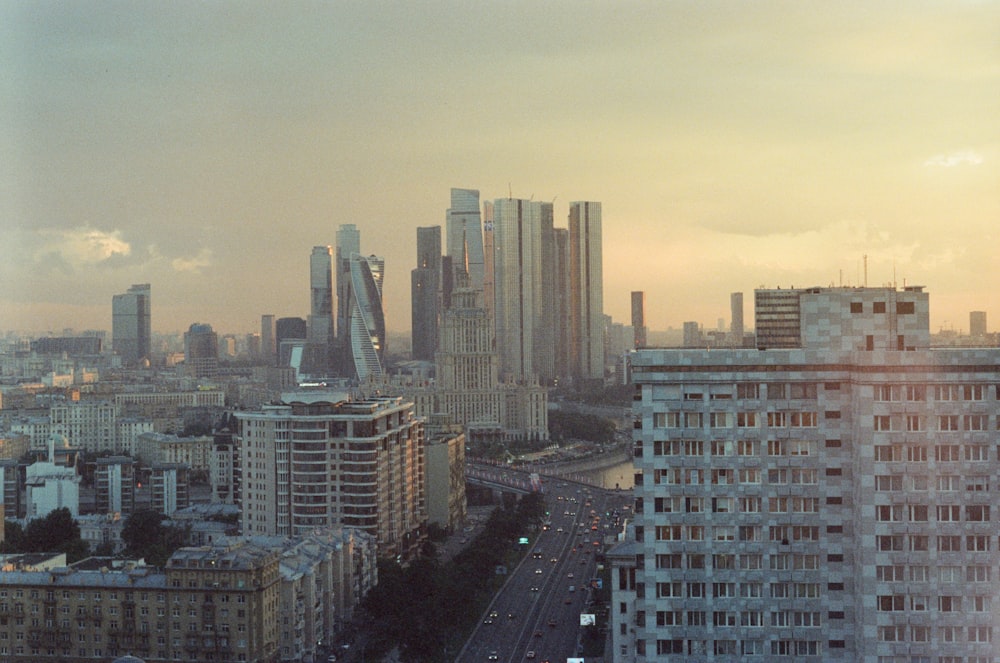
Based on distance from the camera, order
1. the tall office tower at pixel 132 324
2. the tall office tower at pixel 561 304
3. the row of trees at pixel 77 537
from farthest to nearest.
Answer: the tall office tower at pixel 561 304 → the tall office tower at pixel 132 324 → the row of trees at pixel 77 537

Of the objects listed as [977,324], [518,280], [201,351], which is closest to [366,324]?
[518,280]

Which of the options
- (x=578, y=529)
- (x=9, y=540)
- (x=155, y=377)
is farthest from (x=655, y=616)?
(x=155, y=377)

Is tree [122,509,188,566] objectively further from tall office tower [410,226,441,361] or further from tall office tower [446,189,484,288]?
tall office tower [446,189,484,288]

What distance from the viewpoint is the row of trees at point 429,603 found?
24.2ft

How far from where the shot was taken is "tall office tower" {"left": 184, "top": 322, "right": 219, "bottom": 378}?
704 inches

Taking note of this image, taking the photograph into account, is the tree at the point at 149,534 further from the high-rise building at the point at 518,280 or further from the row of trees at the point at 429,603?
the high-rise building at the point at 518,280

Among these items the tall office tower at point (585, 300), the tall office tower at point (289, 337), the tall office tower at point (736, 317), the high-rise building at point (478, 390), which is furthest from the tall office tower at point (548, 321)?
the tall office tower at point (736, 317)

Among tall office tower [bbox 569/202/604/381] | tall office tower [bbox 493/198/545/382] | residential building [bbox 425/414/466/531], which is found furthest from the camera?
tall office tower [bbox 493/198/545/382]

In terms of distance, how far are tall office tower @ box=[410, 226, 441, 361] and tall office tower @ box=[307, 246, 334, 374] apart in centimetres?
191

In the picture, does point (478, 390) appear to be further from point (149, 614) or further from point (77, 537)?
point (149, 614)

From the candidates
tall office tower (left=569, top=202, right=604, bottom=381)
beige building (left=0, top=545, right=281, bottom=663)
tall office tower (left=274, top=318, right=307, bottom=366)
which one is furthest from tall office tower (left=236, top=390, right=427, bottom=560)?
tall office tower (left=569, top=202, right=604, bottom=381)

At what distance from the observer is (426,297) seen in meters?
27.5

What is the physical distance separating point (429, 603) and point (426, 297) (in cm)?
1998

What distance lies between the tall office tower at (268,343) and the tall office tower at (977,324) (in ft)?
43.2
